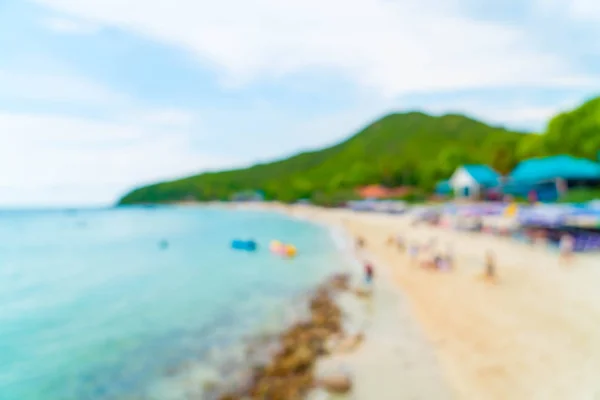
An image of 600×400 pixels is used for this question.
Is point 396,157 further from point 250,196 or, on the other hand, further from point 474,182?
point 474,182

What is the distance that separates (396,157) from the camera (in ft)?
455

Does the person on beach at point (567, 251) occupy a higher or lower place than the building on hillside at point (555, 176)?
lower

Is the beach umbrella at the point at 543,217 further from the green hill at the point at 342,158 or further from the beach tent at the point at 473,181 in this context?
the green hill at the point at 342,158

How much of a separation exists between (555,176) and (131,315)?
34.9 meters

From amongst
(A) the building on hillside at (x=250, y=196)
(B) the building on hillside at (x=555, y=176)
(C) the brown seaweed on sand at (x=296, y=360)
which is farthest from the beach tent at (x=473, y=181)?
(A) the building on hillside at (x=250, y=196)

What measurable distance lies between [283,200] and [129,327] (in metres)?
104

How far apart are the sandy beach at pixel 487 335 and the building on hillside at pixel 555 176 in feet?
73.9

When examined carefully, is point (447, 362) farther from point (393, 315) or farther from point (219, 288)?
point (219, 288)

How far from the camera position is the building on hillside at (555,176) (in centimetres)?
3503

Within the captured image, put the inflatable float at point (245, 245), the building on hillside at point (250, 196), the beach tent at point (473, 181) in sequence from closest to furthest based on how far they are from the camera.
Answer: the inflatable float at point (245, 245)
the beach tent at point (473, 181)
the building on hillside at point (250, 196)

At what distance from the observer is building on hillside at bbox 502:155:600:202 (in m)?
35.0

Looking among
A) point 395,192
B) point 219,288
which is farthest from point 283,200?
point 219,288

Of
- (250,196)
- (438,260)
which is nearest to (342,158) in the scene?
(250,196)

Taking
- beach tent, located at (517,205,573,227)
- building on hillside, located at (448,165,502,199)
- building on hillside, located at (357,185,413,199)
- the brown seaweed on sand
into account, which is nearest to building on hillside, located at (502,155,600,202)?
building on hillside, located at (448,165,502,199)
